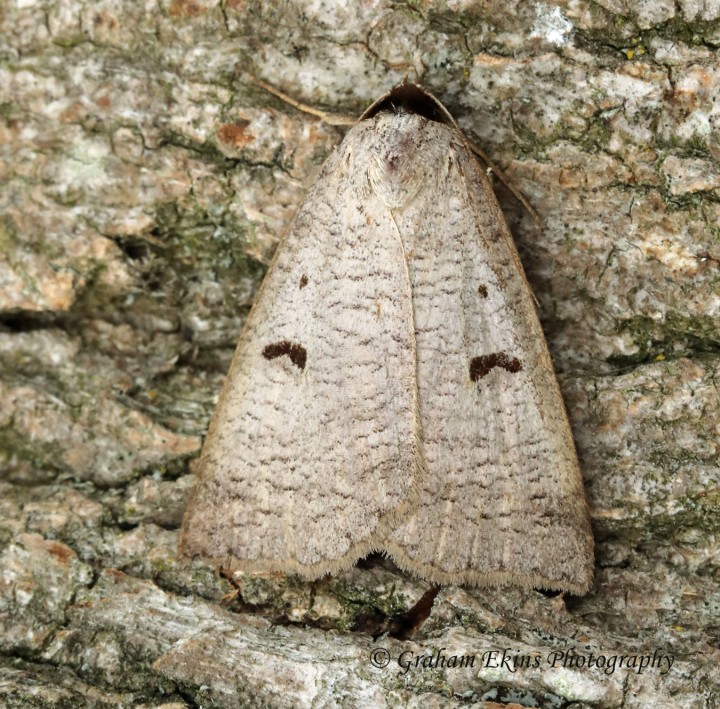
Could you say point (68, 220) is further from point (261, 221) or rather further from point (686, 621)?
point (686, 621)

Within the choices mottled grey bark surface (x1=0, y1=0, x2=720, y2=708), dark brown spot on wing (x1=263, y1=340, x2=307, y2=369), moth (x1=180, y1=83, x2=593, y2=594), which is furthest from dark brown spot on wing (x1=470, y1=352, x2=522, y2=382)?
dark brown spot on wing (x1=263, y1=340, x2=307, y2=369)

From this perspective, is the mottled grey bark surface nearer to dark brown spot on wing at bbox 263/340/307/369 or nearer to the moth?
the moth

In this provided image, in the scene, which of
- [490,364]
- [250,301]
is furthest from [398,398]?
[250,301]

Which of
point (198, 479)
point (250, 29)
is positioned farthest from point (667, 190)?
point (198, 479)

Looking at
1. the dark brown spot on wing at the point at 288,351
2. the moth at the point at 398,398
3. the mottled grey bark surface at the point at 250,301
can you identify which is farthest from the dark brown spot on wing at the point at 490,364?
the dark brown spot on wing at the point at 288,351

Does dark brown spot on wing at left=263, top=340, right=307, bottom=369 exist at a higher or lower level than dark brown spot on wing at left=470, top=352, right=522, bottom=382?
lower

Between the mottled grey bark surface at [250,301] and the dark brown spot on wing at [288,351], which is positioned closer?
the mottled grey bark surface at [250,301]

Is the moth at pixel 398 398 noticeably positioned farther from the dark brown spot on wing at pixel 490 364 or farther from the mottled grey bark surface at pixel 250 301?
the mottled grey bark surface at pixel 250 301
